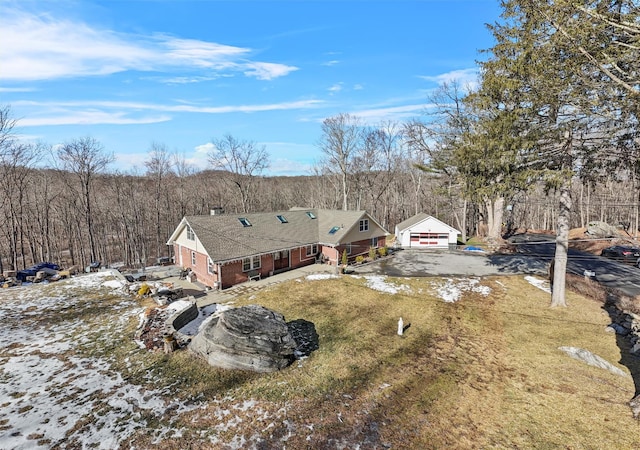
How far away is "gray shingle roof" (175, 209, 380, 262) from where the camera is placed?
68.1ft

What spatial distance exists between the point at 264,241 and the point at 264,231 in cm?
142


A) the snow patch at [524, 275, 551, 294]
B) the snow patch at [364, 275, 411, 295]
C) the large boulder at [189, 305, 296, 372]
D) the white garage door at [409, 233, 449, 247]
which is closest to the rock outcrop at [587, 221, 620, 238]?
the white garage door at [409, 233, 449, 247]

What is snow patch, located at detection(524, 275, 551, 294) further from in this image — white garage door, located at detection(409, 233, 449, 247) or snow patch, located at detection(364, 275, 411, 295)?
white garage door, located at detection(409, 233, 449, 247)

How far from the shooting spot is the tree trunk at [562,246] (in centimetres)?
1485

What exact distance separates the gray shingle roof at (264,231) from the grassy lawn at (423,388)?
25.8ft

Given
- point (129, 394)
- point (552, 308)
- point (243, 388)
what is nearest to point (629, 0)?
point (552, 308)

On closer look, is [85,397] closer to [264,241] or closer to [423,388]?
[423,388]

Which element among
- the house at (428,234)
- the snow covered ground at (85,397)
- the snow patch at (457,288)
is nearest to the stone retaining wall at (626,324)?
the snow patch at (457,288)

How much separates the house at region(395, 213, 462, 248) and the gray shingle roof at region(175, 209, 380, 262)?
25.0 feet

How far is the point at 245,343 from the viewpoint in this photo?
35.3 feet

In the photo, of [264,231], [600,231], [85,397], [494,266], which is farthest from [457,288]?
[600,231]

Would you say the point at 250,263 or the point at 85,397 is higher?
the point at 250,263

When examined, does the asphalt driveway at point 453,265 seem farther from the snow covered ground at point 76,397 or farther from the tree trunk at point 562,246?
the snow covered ground at point 76,397

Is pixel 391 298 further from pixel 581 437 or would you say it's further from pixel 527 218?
pixel 527 218
